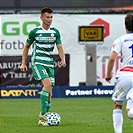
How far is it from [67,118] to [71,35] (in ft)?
37.0

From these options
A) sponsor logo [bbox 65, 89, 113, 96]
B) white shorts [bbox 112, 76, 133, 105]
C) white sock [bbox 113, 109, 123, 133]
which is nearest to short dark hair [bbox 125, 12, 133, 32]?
white shorts [bbox 112, 76, 133, 105]

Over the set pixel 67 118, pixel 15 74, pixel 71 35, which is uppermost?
pixel 71 35

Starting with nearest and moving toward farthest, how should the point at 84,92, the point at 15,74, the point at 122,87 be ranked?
the point at 122,87 < the point at 84,92 < the point at 15,74

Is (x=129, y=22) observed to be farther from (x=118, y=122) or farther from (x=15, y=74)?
(x=15, y=74)

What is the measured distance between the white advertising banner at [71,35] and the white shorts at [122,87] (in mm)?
15063

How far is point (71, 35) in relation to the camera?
2567cm

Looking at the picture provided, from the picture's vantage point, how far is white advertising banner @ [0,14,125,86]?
83.1 feet

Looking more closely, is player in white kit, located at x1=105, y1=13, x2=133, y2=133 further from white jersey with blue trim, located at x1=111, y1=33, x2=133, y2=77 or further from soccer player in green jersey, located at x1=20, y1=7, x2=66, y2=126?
soccer player in green jersey, located at x1=20, y1=7, x2=66, y2=126

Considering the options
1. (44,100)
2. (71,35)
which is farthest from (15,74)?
(44,100)

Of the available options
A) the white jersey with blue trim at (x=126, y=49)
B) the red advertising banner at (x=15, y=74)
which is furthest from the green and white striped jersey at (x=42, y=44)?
the red advertising banner at (x=15, y=74)

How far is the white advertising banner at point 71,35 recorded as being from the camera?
25344mm

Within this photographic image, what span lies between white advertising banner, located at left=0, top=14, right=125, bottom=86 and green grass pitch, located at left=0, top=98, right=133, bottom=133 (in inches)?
218

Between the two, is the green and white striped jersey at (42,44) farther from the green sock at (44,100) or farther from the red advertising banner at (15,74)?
the red advertising banner at (15,74)

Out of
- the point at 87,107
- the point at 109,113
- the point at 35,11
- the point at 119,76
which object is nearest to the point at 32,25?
the point at 35,11
